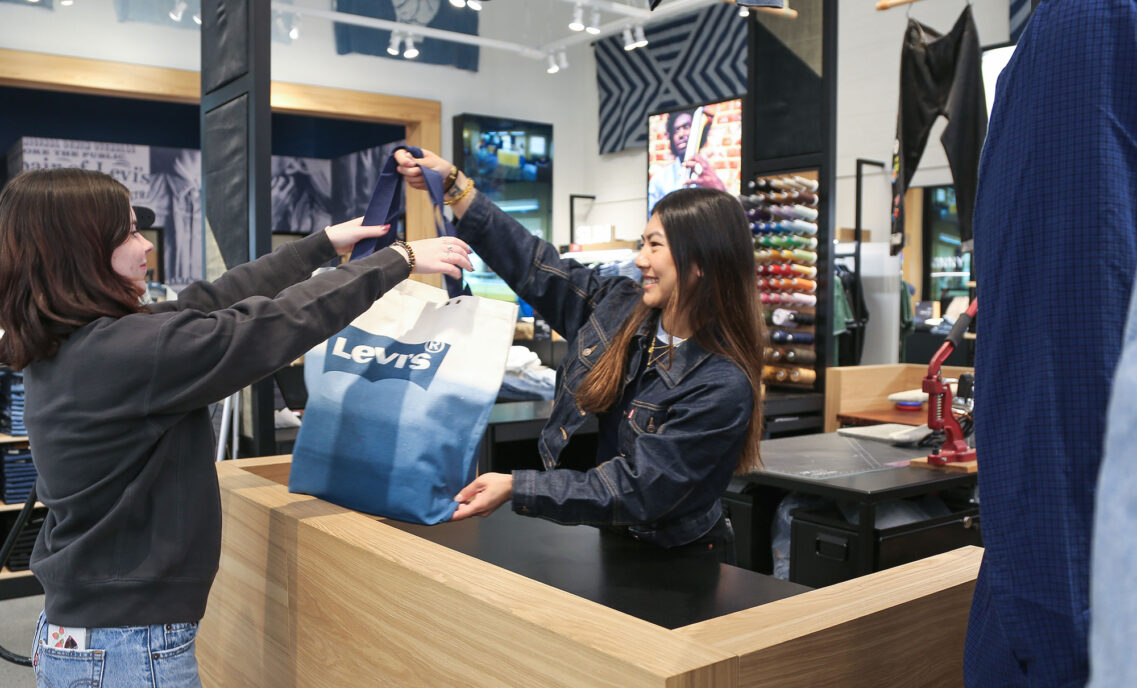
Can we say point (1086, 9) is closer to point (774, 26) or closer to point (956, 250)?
point (774, 26)

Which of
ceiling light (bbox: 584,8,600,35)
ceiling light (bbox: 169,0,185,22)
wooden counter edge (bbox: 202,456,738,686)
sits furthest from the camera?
ceiling light (bbox: 584,8,600,35)

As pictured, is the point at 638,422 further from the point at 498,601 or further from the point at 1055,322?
the point at 1055,322

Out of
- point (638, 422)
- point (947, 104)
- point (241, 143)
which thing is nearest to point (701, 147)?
point (947, 104)

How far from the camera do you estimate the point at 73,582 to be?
143cm

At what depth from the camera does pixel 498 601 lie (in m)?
1.18

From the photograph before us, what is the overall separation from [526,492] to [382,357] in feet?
1.17

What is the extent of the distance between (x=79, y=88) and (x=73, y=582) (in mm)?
8294

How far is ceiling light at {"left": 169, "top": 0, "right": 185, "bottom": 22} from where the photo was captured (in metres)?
8.20

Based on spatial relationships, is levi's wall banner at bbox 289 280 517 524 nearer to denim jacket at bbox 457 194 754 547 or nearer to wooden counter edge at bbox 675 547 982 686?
denim jacket at bbox 457 194 754 547

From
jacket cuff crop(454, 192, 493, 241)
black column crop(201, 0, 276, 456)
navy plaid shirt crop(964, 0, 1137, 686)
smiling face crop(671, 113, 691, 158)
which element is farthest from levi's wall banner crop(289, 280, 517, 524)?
smiling face crop(671, 113, 691, 158)

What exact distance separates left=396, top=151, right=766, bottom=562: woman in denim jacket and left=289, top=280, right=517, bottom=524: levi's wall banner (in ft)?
0.26

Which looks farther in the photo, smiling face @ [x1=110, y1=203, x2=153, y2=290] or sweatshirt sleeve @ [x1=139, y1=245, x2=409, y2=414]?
smiling face @ [x1=110, y1=203, x2=153, y2=290]

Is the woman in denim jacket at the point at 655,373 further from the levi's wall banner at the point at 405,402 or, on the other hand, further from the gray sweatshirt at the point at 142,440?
the gray sweatshirt at the point at 142,440

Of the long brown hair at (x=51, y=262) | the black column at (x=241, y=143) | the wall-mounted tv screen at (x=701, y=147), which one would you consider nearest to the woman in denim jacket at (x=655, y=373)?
the long brown hair at (x=51, y=262)
